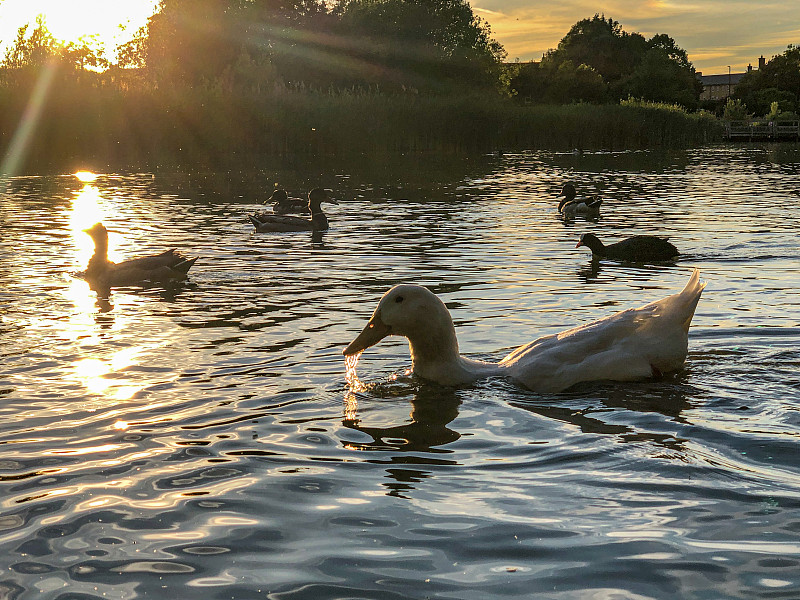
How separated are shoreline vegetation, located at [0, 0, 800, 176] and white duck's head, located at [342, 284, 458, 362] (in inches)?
1204

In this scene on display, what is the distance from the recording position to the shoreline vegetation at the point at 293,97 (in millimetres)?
38500

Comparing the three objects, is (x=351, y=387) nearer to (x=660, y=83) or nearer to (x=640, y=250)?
(x=640, y=250)

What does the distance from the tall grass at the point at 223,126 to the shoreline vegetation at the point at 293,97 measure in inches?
2.4

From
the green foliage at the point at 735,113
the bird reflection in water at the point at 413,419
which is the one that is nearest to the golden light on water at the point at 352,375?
the bird reflection in water at the point at 413,419

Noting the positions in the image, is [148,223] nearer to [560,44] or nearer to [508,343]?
[508,343]

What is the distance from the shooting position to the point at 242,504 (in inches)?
197

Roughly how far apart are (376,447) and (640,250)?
1019 centimetres

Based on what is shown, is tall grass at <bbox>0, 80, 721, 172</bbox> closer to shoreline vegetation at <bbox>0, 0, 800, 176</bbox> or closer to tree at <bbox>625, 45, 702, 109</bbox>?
shoreline vegetation at <bbox>0, 0, 800, 176</bbox>

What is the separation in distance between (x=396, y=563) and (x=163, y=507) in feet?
4.74

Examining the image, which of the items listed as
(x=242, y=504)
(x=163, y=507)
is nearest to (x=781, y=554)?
(x=242, y=504)

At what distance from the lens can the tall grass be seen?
3819cm

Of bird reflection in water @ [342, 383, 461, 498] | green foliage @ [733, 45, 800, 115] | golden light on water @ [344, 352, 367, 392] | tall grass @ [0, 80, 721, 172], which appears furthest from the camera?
green foliage @ [733, 45, 800, 115]

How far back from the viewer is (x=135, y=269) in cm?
1316

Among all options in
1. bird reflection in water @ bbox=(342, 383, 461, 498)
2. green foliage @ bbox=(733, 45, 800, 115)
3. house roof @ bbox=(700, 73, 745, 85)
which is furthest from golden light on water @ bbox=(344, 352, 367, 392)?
house roof @ bbox=(700, 73, 745, 85)
